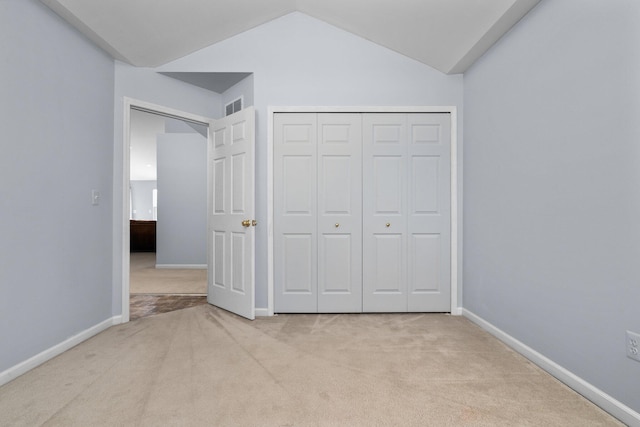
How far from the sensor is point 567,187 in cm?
198

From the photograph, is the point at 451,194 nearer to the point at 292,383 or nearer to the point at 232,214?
the point at 232,214

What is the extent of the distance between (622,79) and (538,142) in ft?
2.09

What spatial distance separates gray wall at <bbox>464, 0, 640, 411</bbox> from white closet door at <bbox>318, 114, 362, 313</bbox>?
1.16 m

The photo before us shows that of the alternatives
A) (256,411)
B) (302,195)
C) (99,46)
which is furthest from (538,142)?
(99,46)

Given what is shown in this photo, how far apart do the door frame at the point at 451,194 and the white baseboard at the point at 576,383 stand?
2.30ft

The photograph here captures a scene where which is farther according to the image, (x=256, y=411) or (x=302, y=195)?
(x=302, y=195)

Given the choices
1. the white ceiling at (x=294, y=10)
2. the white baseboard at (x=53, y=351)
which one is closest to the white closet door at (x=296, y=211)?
the white ceiling at (x=294, y=10)

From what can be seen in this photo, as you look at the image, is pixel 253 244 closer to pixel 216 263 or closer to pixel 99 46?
pixel 216 263

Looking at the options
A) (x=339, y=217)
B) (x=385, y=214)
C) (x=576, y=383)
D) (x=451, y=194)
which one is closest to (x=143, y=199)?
(x=339, y=217)

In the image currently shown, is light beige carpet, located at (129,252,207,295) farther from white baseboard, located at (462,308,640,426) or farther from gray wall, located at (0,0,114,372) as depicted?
white baseboard, located at (462,308,640,426)

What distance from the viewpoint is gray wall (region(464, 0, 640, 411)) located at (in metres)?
1.62

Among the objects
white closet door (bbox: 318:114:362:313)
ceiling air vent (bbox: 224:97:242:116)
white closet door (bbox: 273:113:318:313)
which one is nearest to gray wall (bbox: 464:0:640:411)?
white closet door (bbox: 318:114:362:313)

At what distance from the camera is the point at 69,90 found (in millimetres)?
2531

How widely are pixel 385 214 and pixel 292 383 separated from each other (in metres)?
1.91
